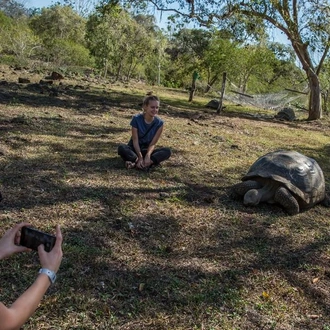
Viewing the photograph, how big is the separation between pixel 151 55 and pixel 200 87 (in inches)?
138

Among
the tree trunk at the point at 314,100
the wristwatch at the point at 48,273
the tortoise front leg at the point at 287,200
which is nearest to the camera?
the wristwatch at the point at 48,273

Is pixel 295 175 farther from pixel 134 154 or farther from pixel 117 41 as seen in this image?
pixel 117 41

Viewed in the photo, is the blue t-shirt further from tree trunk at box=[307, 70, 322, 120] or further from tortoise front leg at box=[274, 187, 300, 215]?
tree trunk at box=[307, 70, 322, 120]

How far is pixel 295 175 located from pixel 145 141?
1.93 meters

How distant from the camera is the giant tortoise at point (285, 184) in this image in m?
4.21

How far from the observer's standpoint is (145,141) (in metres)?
5.16

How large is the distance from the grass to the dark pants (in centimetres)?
17

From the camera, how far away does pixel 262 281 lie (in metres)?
2.92

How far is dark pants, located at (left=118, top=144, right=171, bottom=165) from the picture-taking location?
502cm

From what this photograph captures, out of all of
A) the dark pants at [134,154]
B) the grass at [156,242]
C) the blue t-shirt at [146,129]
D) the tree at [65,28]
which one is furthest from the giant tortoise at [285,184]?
the tree at [65,28]

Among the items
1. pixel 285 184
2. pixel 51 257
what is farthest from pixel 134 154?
pixel 51 257

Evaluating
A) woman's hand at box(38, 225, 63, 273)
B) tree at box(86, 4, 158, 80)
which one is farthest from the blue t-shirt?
tree at box(86, 4, 158, 80)

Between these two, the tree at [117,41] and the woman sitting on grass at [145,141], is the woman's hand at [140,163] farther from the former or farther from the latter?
the tree at [117,41]

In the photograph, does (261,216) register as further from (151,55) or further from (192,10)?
(151,55)
